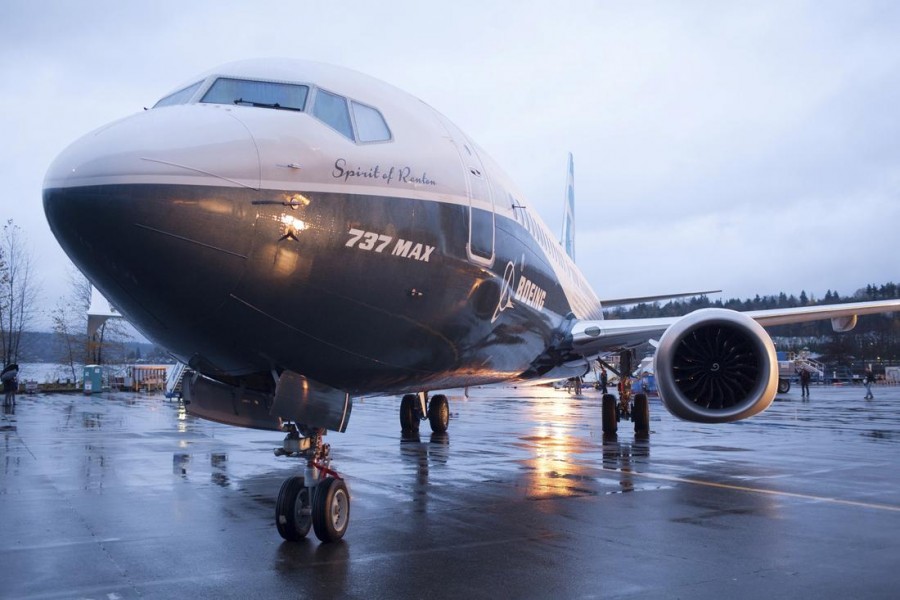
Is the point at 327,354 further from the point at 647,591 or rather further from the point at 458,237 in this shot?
the point at 647,591

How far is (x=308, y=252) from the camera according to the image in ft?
17.9

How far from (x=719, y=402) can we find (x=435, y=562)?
161 inches

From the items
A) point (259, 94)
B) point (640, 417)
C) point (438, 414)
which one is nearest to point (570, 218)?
point (640, 417)

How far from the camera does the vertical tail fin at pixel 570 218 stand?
27.5 meters

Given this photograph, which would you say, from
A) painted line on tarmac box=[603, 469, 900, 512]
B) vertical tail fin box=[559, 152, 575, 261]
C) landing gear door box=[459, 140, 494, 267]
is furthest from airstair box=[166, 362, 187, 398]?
vertical tail fin box=[559, 152, 575, 261]

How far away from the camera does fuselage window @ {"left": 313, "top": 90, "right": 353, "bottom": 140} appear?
6016 millimetres

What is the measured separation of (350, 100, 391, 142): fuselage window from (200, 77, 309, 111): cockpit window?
0.43 meters

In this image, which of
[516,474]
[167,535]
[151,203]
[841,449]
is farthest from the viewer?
[841,449]

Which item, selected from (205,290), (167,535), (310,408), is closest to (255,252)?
(205,290)

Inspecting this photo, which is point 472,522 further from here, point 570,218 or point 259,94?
point 570,218

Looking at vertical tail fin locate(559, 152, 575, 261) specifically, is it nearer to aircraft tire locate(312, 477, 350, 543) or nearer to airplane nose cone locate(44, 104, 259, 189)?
aircraft tire locate(312, 477, 350, 543)

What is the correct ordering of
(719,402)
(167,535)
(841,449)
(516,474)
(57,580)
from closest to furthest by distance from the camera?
(57,580), (167,535), (719,402), (516,474), (841,449)

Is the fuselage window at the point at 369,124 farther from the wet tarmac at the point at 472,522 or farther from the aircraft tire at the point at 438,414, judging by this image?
the aircraft tire at the point at 438,414

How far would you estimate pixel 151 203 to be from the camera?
4844 mm
